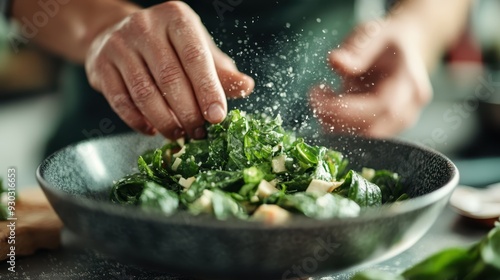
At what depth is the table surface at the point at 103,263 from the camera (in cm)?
136

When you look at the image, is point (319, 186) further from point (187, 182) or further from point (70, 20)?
point (70, 20)

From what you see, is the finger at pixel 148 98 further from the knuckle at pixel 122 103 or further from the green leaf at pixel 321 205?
the green leaf at pixel 321 205

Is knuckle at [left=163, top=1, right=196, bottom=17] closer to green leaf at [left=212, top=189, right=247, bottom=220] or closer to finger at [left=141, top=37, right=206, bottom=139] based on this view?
finger at [left=141, top=37, right=206, bottom=139]

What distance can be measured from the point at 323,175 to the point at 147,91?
52 cm

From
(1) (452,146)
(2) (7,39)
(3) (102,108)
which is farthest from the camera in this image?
(2) (7,39)

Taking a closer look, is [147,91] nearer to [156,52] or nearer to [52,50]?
[156,52]

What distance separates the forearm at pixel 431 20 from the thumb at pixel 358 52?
404 mm

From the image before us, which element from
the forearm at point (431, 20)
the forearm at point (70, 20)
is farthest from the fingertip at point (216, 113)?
the forearm at point (431, 20)

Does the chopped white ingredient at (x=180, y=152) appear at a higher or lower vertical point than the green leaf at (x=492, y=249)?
lower

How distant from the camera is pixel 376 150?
163 centimetres

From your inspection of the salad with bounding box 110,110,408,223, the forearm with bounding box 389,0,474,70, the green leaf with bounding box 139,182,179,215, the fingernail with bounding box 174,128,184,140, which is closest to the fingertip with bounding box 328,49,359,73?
the salad with bounding box 110,110,408,223

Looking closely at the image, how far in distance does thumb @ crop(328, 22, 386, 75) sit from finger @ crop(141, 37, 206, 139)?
39 centimetres

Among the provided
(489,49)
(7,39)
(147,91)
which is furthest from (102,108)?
(489,49)

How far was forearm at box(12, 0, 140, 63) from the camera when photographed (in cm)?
238
